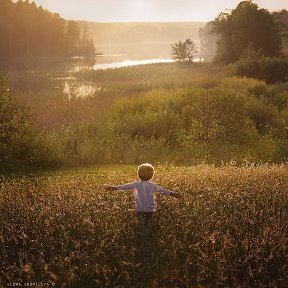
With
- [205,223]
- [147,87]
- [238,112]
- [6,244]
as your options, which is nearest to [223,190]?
[205,223]

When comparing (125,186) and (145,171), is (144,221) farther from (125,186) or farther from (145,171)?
(145,171)

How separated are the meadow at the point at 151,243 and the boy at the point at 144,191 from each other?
18cm

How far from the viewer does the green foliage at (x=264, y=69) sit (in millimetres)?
38875

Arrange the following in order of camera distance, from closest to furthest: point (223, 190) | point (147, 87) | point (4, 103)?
point (223, 190) → point (4, 103) → point (147, 87)

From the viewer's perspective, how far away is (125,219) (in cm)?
689

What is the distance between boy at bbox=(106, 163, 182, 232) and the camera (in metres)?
6.55

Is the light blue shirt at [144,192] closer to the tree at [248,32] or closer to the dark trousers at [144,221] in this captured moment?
the dark trousers at [144,221]

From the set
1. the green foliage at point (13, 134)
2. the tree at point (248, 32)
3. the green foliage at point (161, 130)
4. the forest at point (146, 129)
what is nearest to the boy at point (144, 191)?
the forest at point (146, 129)

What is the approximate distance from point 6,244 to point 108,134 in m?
10.9

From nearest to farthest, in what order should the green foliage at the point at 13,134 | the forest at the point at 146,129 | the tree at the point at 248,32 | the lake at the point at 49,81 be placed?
the green foliage at the point at 13,134, the forest at the point at 146,129, the lake at the point at 49,81, the tree at the point at 248,32

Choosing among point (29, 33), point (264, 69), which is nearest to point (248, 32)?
point (264, 69)

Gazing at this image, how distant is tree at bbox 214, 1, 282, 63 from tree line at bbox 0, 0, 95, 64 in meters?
33.9

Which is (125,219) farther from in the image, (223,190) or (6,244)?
(223,190)

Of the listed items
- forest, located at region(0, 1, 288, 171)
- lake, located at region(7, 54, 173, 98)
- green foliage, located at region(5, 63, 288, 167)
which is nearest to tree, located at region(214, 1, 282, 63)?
lake, located at region(7, 54, 173, 98)
